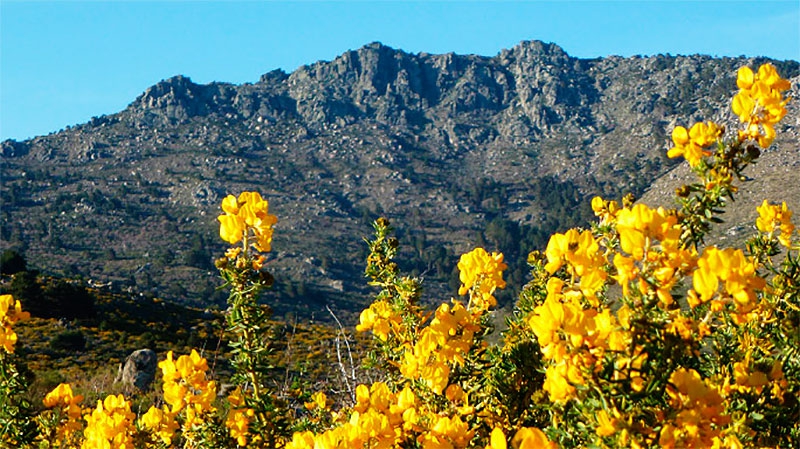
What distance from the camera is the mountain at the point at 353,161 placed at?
2825 inches

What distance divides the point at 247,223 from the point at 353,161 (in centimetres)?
10709

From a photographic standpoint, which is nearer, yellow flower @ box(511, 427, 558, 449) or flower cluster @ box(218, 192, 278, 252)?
yellow flower @ box(511, 427, 558, 449)

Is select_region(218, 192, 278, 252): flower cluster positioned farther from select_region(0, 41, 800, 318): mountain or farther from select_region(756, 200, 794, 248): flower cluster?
select_region(0, 41, 800, 318): mountain

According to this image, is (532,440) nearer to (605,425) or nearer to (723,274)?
(605,425)

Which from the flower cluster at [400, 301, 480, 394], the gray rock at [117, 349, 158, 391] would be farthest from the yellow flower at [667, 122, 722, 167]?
the gray rock at [117, 349, 158, 391]

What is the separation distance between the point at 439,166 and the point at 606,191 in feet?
96.7

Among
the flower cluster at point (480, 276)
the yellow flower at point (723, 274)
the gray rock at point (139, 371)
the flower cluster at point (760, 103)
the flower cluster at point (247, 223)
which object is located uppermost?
the flower cluster at point (760, 103)

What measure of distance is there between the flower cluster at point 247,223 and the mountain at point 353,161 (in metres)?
55.2

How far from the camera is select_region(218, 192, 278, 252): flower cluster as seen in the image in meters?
2.32

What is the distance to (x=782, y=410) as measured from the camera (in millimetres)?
2104

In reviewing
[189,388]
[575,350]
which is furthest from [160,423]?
[575,350]

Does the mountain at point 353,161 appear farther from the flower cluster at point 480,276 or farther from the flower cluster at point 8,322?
the flower cluster at point 480,276

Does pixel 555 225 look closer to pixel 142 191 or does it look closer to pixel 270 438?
pixel 142 191

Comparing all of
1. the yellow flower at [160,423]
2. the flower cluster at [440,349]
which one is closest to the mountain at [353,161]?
the yellow flower at [160,423]
